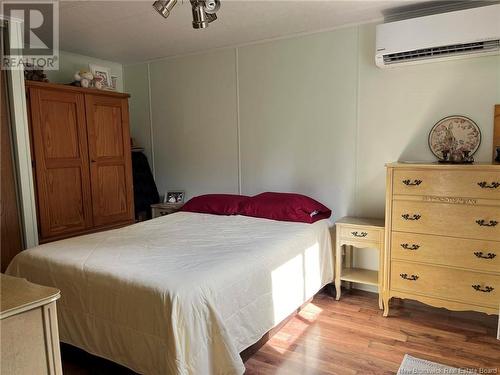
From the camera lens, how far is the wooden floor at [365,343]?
214 centimetres

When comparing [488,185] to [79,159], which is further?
[79,159]

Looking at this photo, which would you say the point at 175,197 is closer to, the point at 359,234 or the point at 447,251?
the point at 359,234

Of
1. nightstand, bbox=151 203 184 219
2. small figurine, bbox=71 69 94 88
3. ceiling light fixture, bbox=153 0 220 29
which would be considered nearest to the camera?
ceiling light fixture, bbox=153 0 220 29

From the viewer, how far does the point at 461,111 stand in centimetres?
276

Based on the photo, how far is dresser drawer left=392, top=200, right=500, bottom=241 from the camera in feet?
7.70

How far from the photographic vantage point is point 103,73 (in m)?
3.91

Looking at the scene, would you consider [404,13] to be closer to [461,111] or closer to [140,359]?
[461,111]

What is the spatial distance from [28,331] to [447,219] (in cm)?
245

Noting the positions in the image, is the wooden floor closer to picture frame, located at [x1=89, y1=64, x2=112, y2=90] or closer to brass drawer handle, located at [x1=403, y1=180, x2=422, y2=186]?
brass drawer handle, located at [x1=403, y1=180, x2=422, y2=186]

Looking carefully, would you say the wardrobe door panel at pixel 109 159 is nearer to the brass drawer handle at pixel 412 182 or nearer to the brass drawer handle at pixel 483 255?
the brass drawer handle at pixel 412 182

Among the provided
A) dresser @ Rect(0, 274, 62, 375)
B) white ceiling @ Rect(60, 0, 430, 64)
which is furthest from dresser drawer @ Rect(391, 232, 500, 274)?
dresser @ Rect(0, 274, 62, 375)

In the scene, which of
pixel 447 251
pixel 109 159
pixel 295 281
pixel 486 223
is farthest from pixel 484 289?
pixel 109 159

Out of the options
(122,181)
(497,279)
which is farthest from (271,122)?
(497,279)

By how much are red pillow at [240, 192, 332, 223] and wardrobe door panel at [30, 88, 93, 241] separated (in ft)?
5.18
